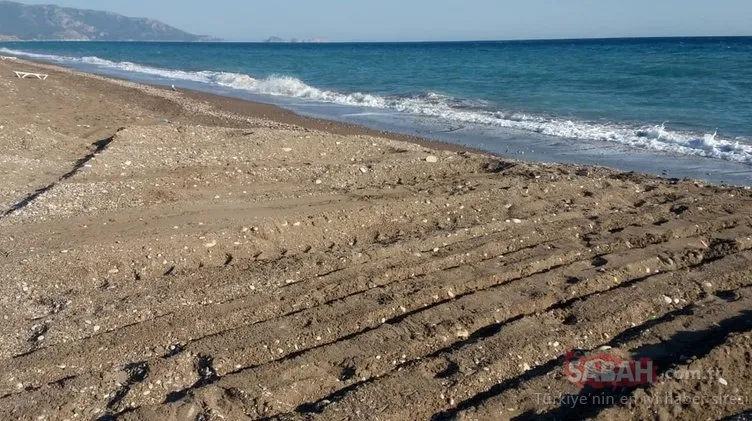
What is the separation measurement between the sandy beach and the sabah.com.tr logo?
65 millimetres

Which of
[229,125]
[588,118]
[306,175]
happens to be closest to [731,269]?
[306,175]

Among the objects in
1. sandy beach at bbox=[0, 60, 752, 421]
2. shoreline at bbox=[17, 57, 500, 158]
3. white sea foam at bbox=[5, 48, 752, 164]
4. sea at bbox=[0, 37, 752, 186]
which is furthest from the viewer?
shoreline at bbox=[17, 57, 500, 158]

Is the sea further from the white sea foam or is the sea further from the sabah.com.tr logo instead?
the sabah.com.tr logo

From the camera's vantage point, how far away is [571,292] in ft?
18.2

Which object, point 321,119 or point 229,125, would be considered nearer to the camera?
point 229,125

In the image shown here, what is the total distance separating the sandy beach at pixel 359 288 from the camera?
4129 mm

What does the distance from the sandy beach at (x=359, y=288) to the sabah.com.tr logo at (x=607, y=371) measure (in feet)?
0.21

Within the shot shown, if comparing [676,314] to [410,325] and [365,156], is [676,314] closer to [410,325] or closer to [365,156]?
[410,325]

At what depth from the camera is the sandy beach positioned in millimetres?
4129

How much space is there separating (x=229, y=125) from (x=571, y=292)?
38.1 ft

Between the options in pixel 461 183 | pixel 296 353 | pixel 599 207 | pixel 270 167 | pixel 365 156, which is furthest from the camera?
pixel 365 156

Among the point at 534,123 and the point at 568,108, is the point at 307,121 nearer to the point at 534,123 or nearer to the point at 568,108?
the point at 534,123

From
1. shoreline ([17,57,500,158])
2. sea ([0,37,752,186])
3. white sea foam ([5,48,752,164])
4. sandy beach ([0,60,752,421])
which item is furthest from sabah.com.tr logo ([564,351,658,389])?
white sea foam ([5,48,752,164])

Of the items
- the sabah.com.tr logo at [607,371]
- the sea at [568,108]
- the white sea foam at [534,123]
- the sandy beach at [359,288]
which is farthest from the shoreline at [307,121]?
the sabah.com.tr logo at [607,371]
